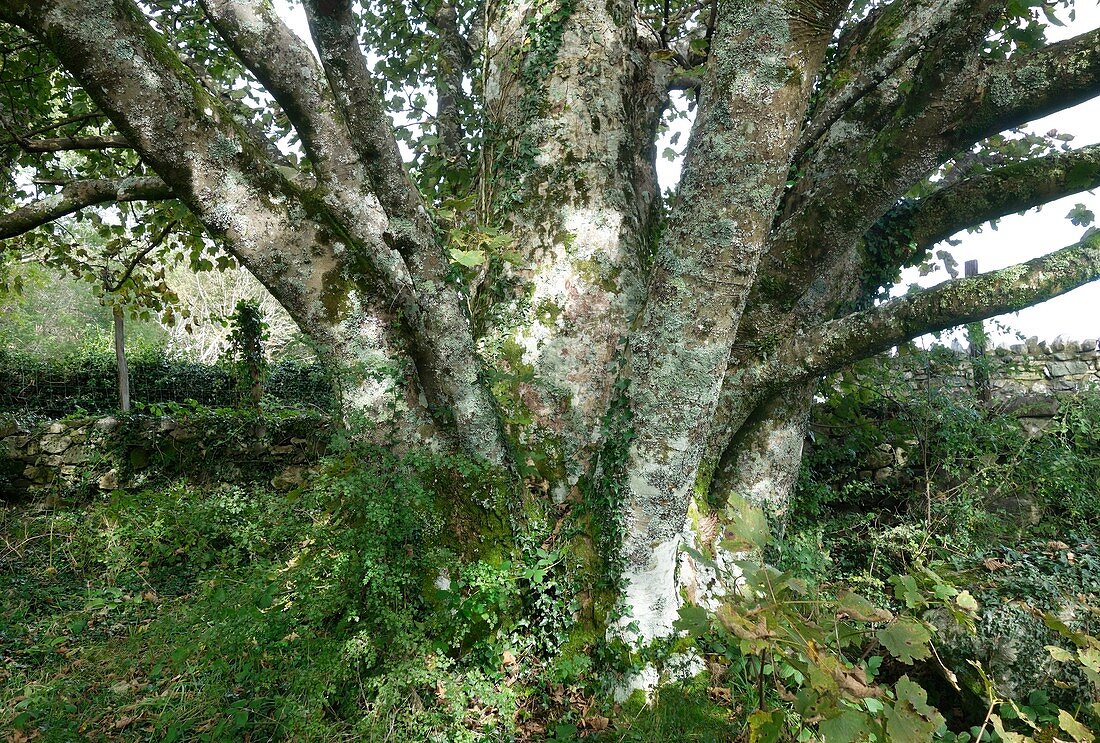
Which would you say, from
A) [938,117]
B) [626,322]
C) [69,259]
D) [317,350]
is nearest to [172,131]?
[317,350]

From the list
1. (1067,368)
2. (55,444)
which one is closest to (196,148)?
(55,444)

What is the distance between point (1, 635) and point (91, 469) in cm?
303

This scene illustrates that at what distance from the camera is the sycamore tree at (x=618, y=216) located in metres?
2.48

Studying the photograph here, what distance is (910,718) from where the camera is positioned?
1476 millimetres

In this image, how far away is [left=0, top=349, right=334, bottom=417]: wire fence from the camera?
30.7 feet

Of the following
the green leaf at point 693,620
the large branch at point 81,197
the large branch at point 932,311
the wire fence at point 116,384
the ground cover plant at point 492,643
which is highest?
the large branch at point 81,197

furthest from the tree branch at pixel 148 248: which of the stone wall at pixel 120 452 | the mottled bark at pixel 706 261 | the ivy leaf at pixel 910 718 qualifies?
the ivy leaf at pixel 910 718

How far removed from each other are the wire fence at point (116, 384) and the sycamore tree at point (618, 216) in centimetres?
641

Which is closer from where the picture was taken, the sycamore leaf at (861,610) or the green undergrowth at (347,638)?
the sycamore leaf at (861,610)

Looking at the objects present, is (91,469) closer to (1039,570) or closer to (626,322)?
(626,322)

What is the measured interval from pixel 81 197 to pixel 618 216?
127 inches

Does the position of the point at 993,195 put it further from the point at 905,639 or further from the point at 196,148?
the point at 196,148

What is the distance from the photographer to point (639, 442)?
2.66 meters

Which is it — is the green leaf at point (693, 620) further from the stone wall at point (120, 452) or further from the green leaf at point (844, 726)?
the stone wall at point (120, 452)
